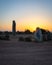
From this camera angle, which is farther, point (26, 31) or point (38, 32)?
point (26, 31)

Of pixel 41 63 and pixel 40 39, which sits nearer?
pixel 41 63

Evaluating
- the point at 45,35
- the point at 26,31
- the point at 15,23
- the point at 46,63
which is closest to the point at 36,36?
the point at 45,35

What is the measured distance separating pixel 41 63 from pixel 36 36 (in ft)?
82.9

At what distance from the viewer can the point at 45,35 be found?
143ft

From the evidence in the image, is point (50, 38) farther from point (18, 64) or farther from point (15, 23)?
point (18, 64)

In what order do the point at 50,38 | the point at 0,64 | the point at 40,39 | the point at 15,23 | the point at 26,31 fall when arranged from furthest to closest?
1. the point at 26,31
2. the point at 15,23
3. the point at 50,38
4. the point at 40,39
5. the point at 0,64

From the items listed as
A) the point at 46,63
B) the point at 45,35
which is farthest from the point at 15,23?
the point at 46,63

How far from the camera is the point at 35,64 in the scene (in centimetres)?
1324

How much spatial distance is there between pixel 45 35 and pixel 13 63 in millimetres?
30389

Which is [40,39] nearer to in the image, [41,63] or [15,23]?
[15,23]

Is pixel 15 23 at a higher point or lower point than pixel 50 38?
higher

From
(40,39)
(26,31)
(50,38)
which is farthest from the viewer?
(26,31)

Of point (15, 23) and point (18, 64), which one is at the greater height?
point (15, 23)

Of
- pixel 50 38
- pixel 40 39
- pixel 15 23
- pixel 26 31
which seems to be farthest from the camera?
pixel 26 31
